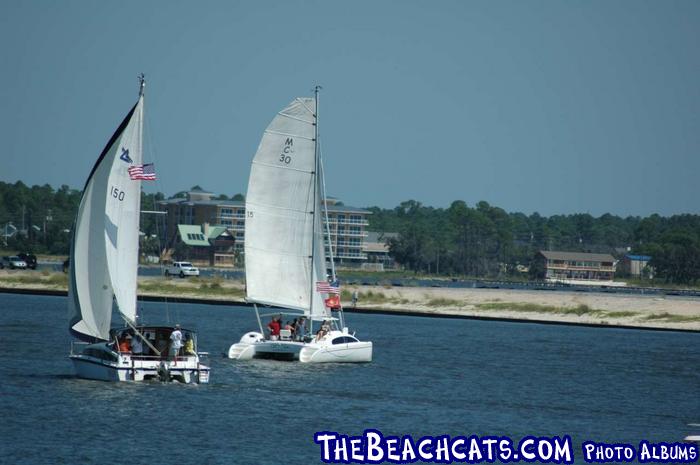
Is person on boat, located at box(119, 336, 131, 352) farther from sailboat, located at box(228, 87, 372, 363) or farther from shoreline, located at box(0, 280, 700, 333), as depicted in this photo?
shoreline, located at box(0, 280, 700, 333)

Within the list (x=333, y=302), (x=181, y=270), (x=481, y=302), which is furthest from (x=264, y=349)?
(x=181, y=270)

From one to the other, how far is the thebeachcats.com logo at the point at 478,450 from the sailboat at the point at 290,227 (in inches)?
840

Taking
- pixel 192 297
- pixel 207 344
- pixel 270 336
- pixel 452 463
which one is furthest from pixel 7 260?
pixel 452 463

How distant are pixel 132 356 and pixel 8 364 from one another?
1116cm

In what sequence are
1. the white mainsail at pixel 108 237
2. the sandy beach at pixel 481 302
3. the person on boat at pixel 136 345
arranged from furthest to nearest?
the sandy beach at pixel 481 302
the person on boat at pixel 136 345
the white mainsail at pixel 108 237

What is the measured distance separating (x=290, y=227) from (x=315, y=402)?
1663cm

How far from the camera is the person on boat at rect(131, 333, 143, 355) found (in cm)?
4867

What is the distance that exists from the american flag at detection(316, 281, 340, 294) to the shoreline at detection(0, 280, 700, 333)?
5492 cm

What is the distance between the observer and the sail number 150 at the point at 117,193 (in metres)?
48.2

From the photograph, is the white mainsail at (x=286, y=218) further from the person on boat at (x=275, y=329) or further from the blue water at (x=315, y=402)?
the blue water at (x=315, y=402)

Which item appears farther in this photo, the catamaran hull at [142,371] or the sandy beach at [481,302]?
the sandy beach at [481,302]

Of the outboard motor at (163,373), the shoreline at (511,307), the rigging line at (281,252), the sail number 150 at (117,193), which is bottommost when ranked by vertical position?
the outboard motor at (163,373)

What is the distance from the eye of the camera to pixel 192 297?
128875 mm

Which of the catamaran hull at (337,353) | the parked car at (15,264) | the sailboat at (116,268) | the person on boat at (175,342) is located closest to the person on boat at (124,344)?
the sailboat at (116,268)
